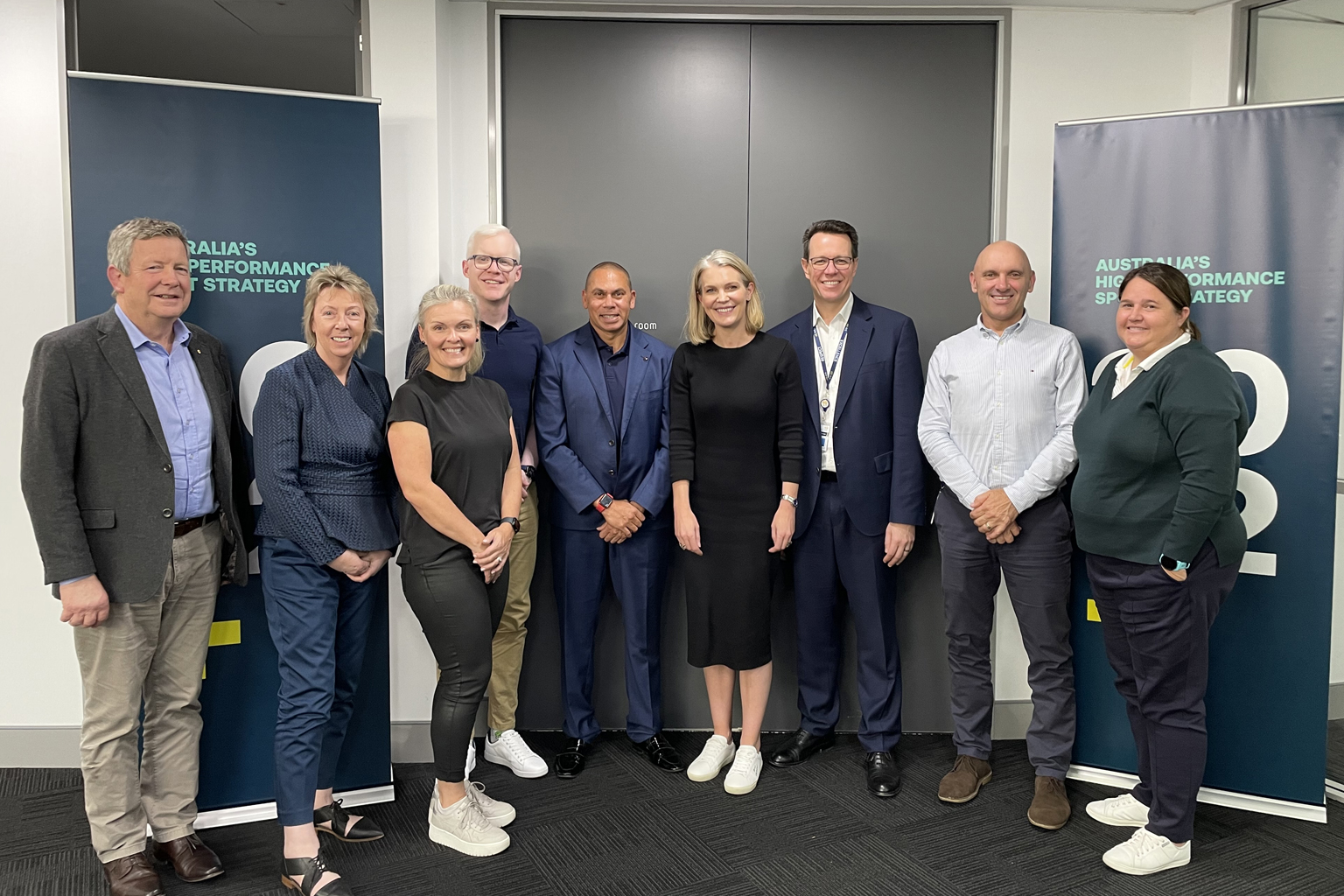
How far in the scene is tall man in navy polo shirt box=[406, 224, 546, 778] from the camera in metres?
2.99

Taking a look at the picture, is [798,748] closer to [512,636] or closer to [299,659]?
[512,636]

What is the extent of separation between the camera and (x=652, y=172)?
344cm

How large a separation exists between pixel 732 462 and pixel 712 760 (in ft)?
3.51

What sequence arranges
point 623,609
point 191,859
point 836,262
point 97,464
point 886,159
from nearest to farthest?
point 97,464 → point 191,859 → point 836,262 → point 623,609 → point 886,159

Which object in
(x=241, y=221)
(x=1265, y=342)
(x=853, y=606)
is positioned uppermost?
(x=241, y=221)

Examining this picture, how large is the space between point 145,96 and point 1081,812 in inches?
146

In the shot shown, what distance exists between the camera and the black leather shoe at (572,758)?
121 inches

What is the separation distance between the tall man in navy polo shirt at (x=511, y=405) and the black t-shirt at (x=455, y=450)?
416 mm

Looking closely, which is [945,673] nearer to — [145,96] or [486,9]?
[486,9]

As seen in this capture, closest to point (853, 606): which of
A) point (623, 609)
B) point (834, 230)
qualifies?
point (623, 609)

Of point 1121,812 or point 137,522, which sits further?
point 1121,812

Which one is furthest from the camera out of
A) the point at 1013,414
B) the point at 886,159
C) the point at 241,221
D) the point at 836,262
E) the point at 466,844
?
the point at 886,159

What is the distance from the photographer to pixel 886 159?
135 inches

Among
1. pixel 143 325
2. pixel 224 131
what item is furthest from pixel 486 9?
pixel 143 325
